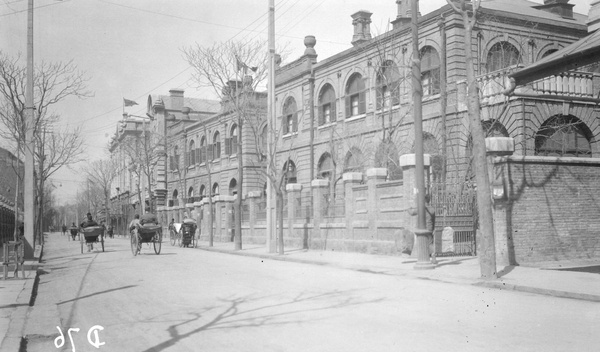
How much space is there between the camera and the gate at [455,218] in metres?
19.5

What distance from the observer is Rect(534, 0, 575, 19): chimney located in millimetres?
32594

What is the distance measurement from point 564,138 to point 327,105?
→ 1553cm

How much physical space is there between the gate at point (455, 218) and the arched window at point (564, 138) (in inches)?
261

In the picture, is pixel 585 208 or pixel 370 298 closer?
pixel 370 298

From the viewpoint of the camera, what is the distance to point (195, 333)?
24.7 ft

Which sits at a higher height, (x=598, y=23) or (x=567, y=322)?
(x=598, y=23)

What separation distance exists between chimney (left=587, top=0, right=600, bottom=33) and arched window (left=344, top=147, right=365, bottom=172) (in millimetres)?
12558

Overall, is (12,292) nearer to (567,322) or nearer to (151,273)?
(151,273)

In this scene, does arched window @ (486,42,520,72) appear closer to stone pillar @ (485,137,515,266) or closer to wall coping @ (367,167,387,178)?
wall coping @ (367,167,387,178)

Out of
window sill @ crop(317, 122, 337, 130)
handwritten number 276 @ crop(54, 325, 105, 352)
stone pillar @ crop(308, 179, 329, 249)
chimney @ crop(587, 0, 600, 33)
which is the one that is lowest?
handwritten number 276 @ crop(54, 325, 105, 352)

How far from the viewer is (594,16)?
1145 inches

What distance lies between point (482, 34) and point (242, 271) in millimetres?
17658

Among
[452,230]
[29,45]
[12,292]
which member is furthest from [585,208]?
[29,45]

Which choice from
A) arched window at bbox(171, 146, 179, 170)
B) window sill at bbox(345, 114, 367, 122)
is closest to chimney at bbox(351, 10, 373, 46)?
window sill at bbox(345, 114, 367, 122)
